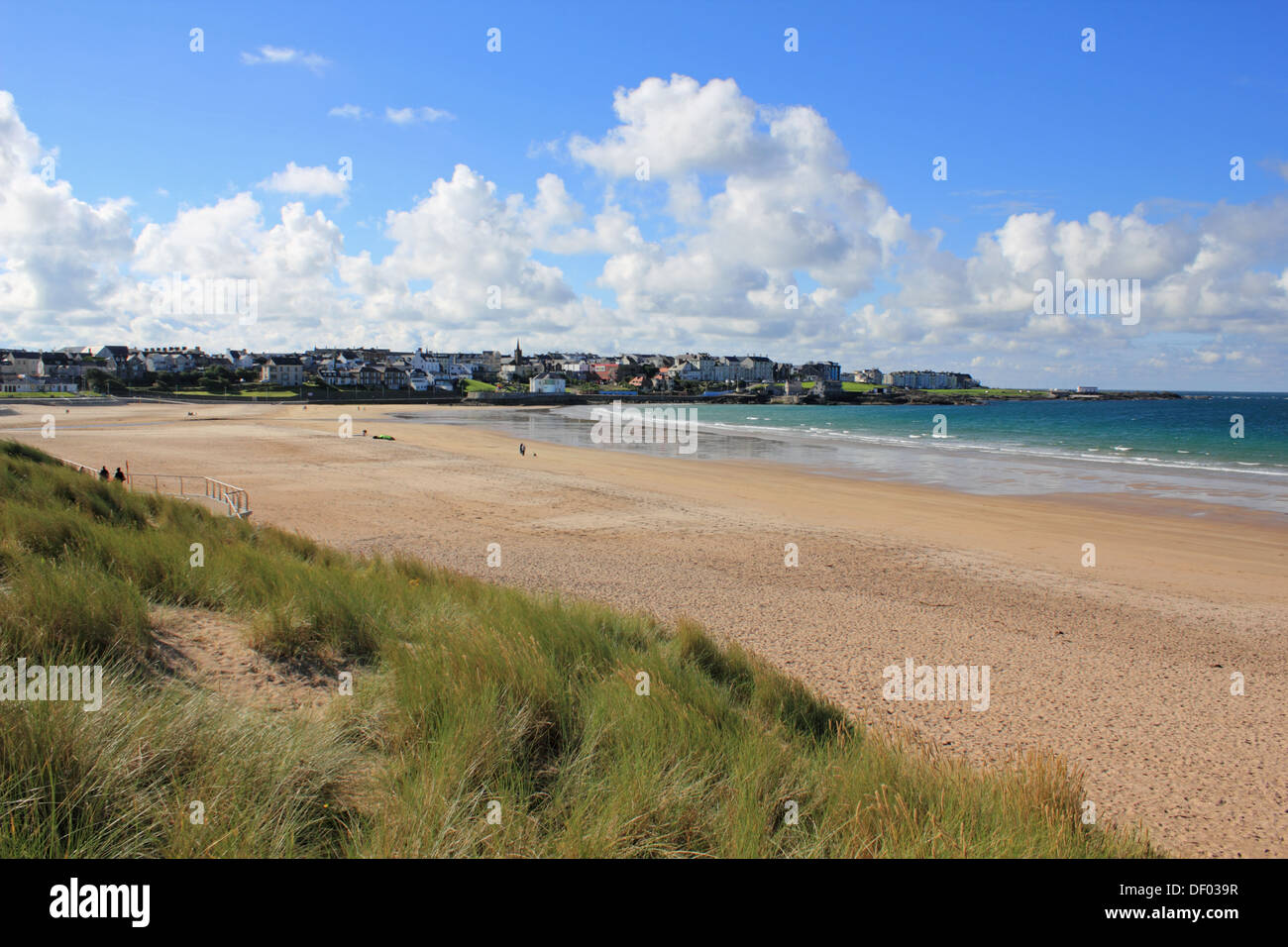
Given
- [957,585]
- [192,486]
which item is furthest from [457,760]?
[192,486]

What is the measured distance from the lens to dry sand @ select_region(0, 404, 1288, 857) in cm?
622

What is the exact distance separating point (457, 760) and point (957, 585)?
10785mm

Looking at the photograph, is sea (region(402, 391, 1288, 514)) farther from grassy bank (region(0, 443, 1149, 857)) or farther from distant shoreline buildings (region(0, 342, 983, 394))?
distant shoreline buildings (region(0, 342, 983, 394))

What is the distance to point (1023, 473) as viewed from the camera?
1211 inches

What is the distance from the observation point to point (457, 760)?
3.49 metres

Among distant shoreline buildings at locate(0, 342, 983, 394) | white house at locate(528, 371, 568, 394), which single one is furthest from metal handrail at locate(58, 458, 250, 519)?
white house at locate(528, 371, 568, 394)

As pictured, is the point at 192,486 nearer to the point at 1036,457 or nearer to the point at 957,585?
the point at 957,585

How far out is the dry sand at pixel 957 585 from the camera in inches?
245

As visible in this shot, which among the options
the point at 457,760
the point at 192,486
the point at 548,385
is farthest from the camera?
the point at 548,385

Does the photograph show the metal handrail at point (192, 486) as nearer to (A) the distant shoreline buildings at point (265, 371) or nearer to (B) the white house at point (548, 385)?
(A) the distant shoreline buildings at point (265, 371)

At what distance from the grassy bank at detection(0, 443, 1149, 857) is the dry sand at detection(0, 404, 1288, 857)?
7.74ft
